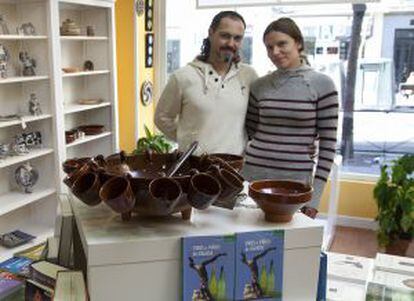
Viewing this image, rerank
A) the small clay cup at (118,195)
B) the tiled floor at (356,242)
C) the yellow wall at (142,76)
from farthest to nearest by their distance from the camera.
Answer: the yellow wall at (142,76), the tiled floor at (356,242), the small clay cup at (118,195)

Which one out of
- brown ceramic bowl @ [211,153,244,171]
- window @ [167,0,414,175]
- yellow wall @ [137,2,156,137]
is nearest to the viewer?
brown ceramic bowl @ [211,153,244,171]

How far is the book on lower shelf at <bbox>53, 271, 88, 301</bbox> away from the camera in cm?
96

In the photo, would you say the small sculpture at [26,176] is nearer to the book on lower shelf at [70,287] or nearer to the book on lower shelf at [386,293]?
the book on lower shelf at [70,287]

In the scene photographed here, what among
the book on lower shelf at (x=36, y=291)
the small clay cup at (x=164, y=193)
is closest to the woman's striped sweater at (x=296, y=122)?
the small clay cup at (x=164, y=193)

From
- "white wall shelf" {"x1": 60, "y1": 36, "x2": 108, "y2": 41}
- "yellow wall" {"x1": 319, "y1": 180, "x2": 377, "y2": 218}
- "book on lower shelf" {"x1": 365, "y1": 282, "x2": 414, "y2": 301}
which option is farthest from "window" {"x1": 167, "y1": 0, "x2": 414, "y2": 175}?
"book on lower shelf" {"x1": 365, "y1": 282, "x2": 414, "y2": 301}

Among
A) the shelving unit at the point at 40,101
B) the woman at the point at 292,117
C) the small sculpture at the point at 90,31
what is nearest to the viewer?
the woman at the point at 292,117

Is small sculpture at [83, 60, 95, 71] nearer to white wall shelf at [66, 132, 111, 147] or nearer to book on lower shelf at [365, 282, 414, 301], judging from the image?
white wall shelf at [66, 132, 111, 147]

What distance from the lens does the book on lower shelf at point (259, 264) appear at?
40.0 inches

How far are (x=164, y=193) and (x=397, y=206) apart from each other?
2.65 metres

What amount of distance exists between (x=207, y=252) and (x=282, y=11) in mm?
3525

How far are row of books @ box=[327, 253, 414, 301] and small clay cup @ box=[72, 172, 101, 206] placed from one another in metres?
0.79

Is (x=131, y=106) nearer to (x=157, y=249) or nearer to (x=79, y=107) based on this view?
(x=79, y=107)

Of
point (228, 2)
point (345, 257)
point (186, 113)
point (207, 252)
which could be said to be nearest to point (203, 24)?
point (228, 2)

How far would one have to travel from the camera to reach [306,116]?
182 centimetres
